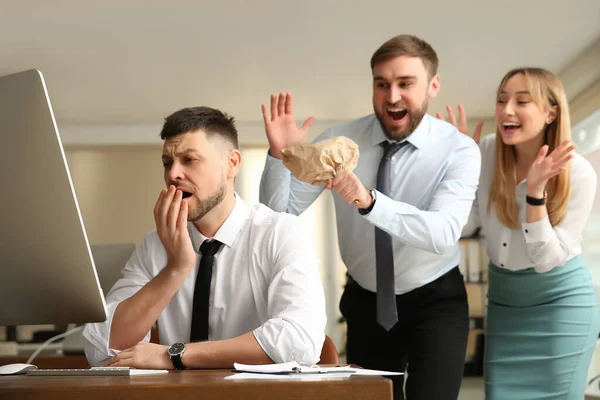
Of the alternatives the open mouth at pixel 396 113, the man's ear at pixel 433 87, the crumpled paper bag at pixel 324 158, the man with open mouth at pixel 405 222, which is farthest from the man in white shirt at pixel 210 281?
the man's ear at pixel 433 87

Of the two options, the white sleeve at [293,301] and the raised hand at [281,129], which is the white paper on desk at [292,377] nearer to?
the white sleeve at [293,301]

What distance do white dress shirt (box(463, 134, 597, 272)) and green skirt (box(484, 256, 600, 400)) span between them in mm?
60

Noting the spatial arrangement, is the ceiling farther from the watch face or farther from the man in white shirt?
the watch face

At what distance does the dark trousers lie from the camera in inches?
93.0

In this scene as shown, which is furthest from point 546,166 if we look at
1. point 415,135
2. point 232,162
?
point 232,162

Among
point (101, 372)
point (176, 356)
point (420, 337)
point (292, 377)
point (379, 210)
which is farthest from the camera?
point (420, 337)

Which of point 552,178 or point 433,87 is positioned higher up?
point 433,87

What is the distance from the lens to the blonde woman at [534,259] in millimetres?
2793

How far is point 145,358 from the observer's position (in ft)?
4.79

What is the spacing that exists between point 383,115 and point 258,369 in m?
1.53

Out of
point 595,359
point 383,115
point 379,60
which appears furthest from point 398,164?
point 595,359

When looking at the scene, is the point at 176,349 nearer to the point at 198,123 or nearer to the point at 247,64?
the point at 198,123

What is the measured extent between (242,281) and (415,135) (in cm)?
98

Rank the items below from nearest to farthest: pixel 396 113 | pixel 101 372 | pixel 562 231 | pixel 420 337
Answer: pixel 101 372 < pixel 420 337 < pixel 396 113 < pixel 562 231
